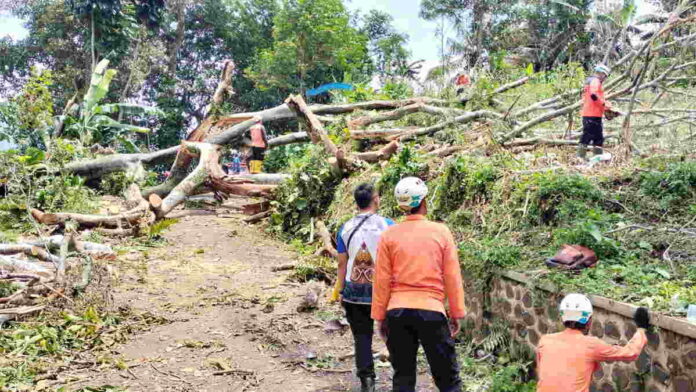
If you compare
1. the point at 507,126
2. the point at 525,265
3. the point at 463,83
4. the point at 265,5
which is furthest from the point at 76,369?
the point at 265,5

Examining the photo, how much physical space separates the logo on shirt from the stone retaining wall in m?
1.34

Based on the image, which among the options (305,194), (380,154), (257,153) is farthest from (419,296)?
(257,153)

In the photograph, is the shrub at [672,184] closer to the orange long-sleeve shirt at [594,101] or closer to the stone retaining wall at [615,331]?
the stone retaining wall at [615,331]

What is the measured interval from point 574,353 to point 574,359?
29mm

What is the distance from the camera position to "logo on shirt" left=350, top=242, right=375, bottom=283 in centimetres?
394

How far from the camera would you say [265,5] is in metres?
27.5

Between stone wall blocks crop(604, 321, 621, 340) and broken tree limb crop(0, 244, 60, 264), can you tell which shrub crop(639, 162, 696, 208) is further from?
broken tree limb crop(0, 244, 60, 264)

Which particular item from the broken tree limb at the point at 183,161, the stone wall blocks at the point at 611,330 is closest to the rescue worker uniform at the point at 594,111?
the stone wall blocks at the point at 611,330

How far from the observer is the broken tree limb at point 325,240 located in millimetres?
8095

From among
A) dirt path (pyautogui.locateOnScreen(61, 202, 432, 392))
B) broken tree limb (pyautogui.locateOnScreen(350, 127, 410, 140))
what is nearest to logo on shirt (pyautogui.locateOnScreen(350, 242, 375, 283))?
dirt path (pyautogui.locateOnScreen(61, 202, 432, 392))

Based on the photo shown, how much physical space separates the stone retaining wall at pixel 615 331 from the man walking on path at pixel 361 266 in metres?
1.28

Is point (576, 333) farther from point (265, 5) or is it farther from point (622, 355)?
point (265, 5)

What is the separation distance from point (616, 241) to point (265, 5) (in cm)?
2518

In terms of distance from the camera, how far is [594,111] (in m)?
8.01
